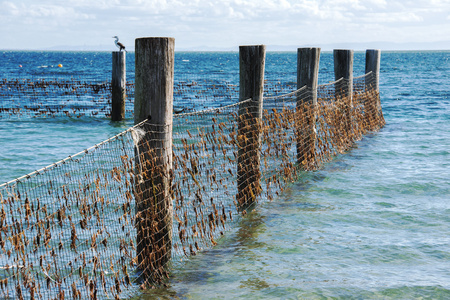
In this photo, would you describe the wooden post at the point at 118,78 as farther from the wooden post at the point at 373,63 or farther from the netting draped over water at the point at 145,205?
the wooden post at the point at 373,63

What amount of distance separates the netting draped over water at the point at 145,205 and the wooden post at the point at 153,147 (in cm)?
1

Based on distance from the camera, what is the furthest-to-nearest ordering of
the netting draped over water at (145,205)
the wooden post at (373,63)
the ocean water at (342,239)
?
the wooden post at (373,63), the ocean water at (342,239), the netting draped over water at (145,205)

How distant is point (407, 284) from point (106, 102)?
22.5 metres

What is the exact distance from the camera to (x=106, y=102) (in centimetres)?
2633

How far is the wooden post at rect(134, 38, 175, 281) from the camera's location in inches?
207

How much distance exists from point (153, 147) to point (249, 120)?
8.90 ft

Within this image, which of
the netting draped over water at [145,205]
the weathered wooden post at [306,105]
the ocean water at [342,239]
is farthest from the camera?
the weathered wooden post at [306,105]

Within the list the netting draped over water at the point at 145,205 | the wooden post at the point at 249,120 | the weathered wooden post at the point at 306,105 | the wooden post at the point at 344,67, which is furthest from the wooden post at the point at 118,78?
the wooden post at the point at 249,120

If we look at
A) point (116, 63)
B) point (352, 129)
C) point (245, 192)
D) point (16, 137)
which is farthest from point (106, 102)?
point (245, 192)

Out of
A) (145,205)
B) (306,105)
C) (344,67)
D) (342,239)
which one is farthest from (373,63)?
(145,205)

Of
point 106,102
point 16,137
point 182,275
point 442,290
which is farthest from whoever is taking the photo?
point 106,102

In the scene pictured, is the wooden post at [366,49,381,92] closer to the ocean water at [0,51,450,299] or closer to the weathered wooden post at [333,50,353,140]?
the weathered wooden post at [333,50,353,140]

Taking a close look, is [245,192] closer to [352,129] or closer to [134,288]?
[134,288]

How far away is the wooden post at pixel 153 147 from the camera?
5254mm
